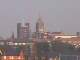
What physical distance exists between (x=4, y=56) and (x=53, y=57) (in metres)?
3.14

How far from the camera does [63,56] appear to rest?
20.6 meters

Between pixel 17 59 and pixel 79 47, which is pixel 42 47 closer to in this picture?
pixel 79 47

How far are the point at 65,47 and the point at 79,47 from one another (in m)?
0.97

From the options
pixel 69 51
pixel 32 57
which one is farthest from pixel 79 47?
pixel 32 57

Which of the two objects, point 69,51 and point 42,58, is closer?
point 42,58

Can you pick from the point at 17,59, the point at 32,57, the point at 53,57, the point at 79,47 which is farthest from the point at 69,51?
the point at 17,59

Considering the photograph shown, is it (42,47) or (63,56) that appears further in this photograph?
(42,47)

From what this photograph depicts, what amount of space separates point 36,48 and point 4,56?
554 centimetres

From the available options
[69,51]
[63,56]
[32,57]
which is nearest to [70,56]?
[63,56]

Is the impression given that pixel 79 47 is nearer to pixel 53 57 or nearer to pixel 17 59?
pixel 53 57

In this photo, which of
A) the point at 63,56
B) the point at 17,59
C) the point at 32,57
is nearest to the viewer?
the point at 17,59

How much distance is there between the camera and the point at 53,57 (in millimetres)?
18844

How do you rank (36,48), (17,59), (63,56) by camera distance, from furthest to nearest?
1. (36,48)
2. (63,56)
3. (17,59)

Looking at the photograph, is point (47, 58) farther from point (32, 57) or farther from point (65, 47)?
point (65, 47)
